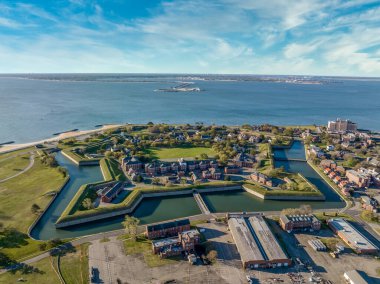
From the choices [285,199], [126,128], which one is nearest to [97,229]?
[285,199]

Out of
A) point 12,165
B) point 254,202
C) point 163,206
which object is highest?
point 12,165

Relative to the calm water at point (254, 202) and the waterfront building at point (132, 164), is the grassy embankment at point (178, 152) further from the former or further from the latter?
the calm water at point (254, 202)

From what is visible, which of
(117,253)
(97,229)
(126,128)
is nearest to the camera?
(117,253)

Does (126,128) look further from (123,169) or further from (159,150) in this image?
(123,169)

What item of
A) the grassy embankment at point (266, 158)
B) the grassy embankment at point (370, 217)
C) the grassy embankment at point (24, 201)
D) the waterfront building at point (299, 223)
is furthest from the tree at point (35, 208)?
the grassy embankment at point (370, 217)

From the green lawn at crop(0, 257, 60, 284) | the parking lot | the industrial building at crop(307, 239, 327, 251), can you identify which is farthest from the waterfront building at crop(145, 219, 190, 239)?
the industrial building at crop(307, 239, 327, 251)

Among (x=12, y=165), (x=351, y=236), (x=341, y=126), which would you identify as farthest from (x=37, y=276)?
(x=341, y=126)

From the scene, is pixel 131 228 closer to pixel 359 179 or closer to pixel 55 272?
pixel 55 272
